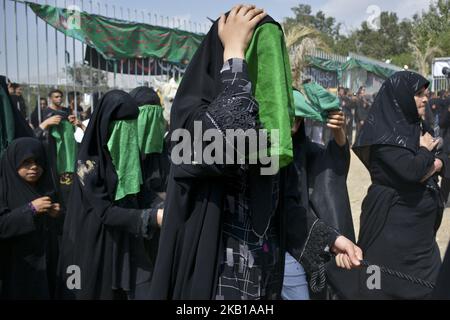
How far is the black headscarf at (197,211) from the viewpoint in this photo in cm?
A: 166

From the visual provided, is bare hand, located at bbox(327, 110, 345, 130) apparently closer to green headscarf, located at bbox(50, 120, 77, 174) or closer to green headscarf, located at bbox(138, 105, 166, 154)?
green headscarf, located at bbox(138, 105, 166, 154)

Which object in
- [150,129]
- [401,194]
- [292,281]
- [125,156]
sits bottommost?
[292,281]

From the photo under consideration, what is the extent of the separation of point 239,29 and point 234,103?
256mm

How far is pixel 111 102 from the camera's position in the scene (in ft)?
10.9

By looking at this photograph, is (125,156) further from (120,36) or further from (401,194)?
(120,36)

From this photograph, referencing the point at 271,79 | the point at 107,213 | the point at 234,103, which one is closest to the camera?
the point at 234,103

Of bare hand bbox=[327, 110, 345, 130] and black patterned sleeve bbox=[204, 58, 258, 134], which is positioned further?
bare hand bbox=[327, 110, 345, 130]

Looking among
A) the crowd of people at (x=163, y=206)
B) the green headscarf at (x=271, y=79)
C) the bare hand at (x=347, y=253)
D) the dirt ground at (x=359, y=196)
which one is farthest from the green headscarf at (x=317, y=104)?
the dirt ground at (x=359, y=196)

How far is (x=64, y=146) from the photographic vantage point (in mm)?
5160

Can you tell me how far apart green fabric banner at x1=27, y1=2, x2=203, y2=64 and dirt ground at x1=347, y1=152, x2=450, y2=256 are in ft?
12.5

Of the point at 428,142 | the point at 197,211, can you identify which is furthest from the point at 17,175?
the point at 428,142

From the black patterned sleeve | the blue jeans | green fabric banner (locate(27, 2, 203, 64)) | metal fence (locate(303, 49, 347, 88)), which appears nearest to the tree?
green fabric banner (locate(27, 2, 203, 64))

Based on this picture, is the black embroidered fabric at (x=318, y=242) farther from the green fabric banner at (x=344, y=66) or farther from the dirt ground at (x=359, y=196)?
the green fabric banner at (x=344, y=66)

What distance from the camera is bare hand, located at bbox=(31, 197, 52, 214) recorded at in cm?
307
